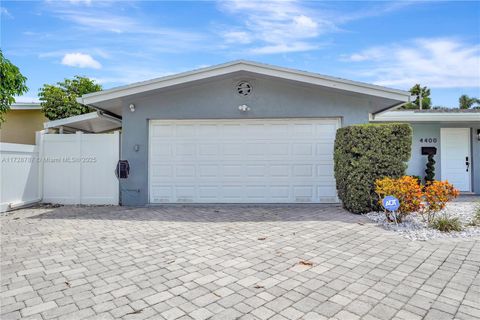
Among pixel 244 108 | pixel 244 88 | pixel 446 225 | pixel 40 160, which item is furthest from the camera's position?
pixel 40 160

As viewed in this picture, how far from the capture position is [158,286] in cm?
290

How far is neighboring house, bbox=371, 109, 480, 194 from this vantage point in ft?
34.0

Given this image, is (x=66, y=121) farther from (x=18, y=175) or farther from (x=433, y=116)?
(x=433, y=116)

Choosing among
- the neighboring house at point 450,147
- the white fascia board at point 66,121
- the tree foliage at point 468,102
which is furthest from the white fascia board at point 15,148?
the tree foliage at point 468,102

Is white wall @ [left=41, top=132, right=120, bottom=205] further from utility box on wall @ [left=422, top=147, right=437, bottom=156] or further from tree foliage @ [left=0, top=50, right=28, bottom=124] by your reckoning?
utility box on wall @ [left=422, top=147, right=437, bottom=156]

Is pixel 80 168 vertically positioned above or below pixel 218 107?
below

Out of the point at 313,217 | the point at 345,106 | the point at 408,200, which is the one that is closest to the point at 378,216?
the point at 408,200

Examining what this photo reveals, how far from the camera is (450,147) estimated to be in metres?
10.6

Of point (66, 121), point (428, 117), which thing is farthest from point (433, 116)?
point (66, 121)

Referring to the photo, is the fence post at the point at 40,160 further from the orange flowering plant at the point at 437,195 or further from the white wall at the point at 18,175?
the orange flowering plant at the point at 437,195

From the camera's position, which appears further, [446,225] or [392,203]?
[392,203]

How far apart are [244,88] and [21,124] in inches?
375

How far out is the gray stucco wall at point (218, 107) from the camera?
7.64m

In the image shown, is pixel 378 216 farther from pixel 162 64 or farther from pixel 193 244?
pixel 162 64
